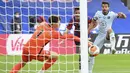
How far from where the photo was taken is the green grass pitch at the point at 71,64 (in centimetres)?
755

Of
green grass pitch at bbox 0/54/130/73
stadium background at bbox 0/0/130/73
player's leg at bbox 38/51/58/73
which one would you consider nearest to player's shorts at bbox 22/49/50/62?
player's leg at bbox 38/51/58/73

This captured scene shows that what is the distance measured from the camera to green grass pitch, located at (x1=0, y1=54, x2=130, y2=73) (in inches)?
297

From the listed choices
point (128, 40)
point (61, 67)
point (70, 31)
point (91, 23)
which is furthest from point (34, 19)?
point (128, 40)

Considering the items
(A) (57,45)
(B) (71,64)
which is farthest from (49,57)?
(A) (57,45)

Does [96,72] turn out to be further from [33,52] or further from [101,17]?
[33,52]

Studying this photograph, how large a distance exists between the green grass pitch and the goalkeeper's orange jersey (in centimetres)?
56

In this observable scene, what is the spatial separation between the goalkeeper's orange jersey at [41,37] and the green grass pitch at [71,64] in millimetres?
564

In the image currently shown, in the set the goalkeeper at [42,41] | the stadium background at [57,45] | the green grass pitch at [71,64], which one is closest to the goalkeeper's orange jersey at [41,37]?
the goalkeeper at [42,41]

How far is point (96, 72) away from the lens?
7883mm

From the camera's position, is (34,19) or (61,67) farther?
(61,67)

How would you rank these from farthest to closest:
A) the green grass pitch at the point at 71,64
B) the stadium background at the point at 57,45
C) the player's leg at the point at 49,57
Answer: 1. the green grass pitch at the point at 71,64
2. the stadium background at the point at 57,45
3. the player's leg at the point at 49,57

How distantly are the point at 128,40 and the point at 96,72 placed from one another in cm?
427

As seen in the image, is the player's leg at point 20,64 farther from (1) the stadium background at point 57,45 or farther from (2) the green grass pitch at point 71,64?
(1) the stadium background at point 57,45

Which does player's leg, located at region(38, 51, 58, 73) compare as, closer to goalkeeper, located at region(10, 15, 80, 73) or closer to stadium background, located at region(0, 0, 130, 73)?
goalkeeper, located at region(10, 15, 80, 73)
